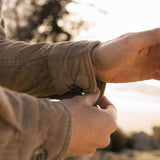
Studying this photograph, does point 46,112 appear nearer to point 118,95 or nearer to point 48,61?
point 48,61

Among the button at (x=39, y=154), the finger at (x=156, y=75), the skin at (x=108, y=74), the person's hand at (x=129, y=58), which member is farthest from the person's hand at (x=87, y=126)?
the finger at (x=156, y=75)

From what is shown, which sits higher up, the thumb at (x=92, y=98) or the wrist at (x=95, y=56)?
the wrist at (x=95, y=56)

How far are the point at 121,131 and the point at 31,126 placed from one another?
3.56m

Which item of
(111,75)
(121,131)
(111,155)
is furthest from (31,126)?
(121,131)

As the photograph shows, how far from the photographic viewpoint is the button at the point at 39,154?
57 centimetres

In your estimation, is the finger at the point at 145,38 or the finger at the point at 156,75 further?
the finger at the point at 156,75

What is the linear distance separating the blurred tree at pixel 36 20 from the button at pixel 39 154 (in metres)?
3.18

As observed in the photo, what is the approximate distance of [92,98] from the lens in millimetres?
945

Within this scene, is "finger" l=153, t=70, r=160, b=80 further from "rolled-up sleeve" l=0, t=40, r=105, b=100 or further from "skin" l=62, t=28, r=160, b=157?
"rolled-up sleeve" l=0, t=40, r=105, b=100

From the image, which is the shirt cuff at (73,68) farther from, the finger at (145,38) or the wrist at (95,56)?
the finger at (145,38)

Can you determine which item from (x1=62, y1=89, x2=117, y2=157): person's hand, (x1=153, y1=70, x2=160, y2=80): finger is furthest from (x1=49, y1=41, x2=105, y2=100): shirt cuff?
(x1=153, y1=70, x2=160, y2=80): finger

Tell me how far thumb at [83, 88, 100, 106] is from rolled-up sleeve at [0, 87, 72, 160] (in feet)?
0.75

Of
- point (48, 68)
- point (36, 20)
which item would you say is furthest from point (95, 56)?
point (36, 20)

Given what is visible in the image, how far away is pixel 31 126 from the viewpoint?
57 centimetres
